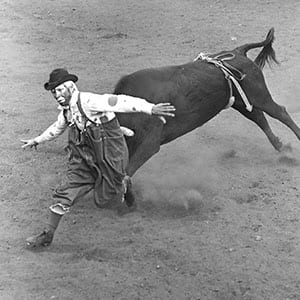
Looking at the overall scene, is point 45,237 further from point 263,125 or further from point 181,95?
point 263,125

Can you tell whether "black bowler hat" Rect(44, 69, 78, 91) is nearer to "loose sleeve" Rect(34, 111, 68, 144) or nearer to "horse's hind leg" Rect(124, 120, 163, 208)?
"loose sleeve" Rect(34, 111, 68, 144)

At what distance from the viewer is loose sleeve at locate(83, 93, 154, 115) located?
5.66m

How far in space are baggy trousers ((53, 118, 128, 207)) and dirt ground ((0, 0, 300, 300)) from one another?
0.44 meters

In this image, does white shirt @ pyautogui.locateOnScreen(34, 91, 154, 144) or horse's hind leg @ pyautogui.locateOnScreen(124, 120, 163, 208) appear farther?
horse's hind leg @ pyautogui.locateOnScreen(124, 120, 163, 208)

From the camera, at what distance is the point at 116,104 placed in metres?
5.70

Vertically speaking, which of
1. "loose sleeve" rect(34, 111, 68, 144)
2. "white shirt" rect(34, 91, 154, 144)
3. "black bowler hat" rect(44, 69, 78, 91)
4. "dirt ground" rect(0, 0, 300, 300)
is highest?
"black bowler hat" rect(44, 69, 78, 91)

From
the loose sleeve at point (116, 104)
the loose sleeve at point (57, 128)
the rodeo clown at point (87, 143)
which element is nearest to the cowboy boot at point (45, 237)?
the rodeo clown at point (87, 143)

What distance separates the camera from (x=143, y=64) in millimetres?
10578

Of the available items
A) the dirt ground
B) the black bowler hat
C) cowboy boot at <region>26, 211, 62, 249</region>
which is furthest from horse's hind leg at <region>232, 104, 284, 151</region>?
cowboy boot at <region>26, 211, 62, 249</region>

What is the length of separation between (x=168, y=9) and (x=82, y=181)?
797 centimetres

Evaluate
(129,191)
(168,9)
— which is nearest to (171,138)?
(129,191)

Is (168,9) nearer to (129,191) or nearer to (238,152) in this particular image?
(238,152)

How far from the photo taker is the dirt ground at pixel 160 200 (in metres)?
5.54

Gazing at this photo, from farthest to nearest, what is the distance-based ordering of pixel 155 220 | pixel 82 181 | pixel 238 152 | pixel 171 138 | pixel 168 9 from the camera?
pixel 168 9 → pixel 238 152 → pixel 171 138 → pixel 155 220 → pixel 82 181
